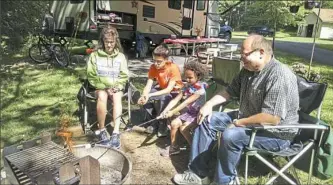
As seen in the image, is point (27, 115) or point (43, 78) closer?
point (27, 115)

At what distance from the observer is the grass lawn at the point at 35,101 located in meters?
2.49

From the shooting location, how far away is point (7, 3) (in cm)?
303

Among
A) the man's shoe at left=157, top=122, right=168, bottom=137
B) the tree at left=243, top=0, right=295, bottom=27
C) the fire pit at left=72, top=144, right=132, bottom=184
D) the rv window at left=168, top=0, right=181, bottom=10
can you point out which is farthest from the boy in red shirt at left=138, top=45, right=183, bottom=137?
the rv window at left=168, top=0, right=181, bottom=10

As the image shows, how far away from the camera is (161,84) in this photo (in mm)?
3266

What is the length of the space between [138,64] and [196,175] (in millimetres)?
5781

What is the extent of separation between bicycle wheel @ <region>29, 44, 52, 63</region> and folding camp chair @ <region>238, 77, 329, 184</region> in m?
5.42

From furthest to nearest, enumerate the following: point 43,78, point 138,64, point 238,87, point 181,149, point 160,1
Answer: point 160,1
point 138,64
point 43,78
point 181,149
point 238,87

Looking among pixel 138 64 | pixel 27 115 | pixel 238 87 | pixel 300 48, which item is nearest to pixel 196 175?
pixel 238 87

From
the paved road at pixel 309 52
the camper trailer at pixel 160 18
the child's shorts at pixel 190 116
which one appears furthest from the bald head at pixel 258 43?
the camper trailer at pixel 160 18

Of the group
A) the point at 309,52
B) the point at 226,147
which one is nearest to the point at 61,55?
the point at 226,147

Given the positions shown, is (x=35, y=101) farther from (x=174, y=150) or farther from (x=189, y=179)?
(x=189, y=179)

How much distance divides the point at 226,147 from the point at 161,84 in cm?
126

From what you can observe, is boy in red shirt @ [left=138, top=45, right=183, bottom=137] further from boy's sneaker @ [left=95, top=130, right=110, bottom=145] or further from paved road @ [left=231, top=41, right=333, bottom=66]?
paved road @ [left=231, top=41, right=333, bottom=66]

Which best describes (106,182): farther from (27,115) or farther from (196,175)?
(27,115)
